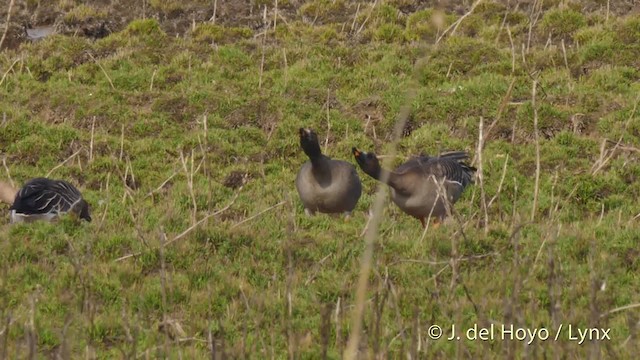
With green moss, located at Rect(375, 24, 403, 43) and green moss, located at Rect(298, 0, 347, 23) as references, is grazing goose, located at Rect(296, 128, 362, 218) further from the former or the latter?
green moss, located at Rect(298, 0, 347, 23)

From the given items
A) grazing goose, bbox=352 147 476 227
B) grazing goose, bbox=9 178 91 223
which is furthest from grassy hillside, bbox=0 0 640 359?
grazing goose, bbox=9 178 91 223

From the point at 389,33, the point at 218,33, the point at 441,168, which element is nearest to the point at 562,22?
the point at 389,33

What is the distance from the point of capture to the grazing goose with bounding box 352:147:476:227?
997 centimetres

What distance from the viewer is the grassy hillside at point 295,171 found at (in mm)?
6652

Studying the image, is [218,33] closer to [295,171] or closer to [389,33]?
[389,33]

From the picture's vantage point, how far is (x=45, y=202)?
10.4m

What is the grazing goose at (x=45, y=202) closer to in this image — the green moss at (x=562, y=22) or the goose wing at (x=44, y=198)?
the goose wing at (x=44, y=198)

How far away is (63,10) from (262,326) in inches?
688

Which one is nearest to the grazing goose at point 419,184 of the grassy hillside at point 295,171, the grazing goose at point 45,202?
the grassy hillside at point 295,171

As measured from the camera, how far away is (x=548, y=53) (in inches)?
703

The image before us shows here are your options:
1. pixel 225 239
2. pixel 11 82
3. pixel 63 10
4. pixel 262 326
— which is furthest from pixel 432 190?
pixel 63 10

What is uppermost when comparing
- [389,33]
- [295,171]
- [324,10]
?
[295,171]

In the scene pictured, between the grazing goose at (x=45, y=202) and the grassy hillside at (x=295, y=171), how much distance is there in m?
0.46

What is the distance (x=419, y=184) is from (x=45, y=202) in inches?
155
